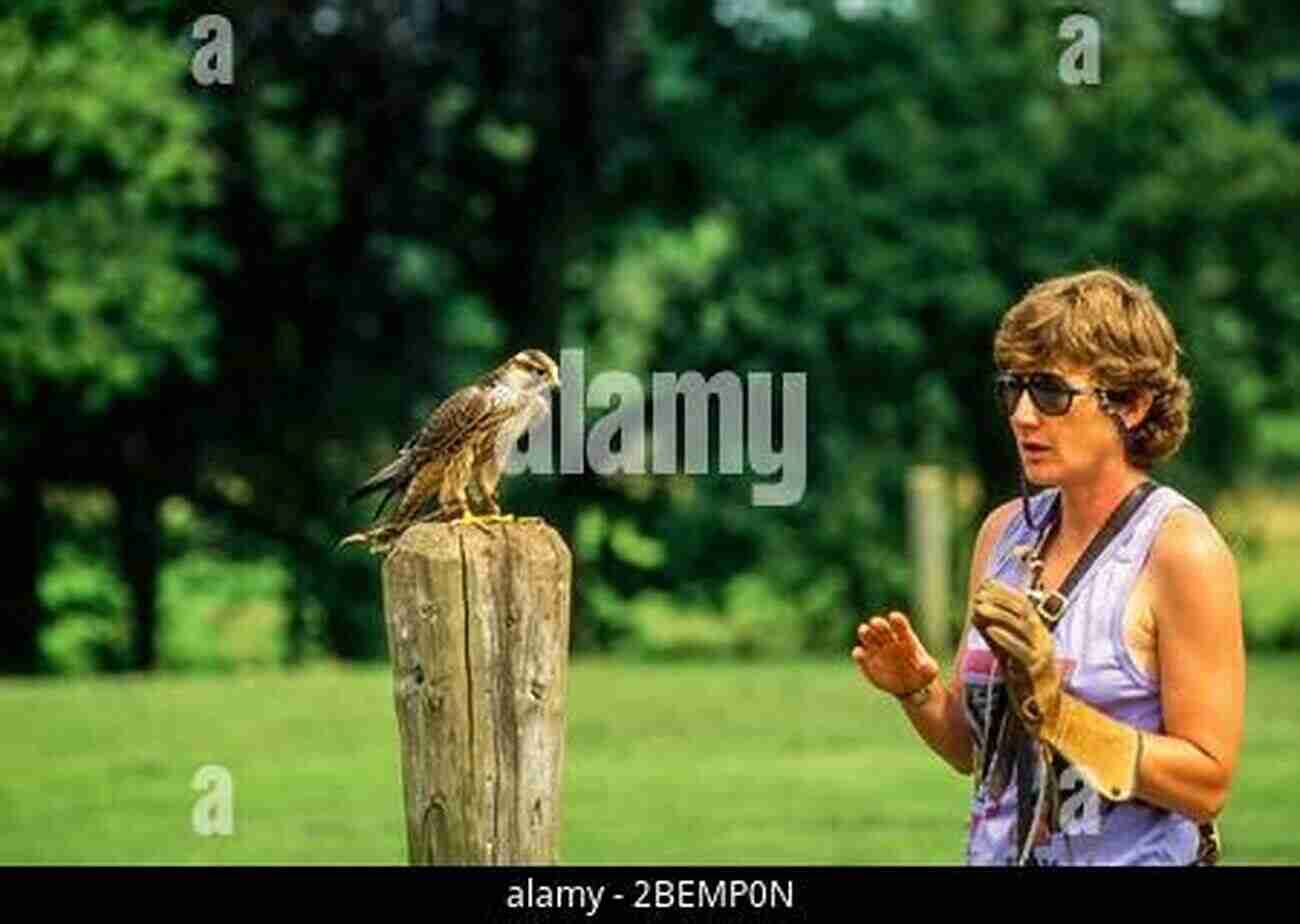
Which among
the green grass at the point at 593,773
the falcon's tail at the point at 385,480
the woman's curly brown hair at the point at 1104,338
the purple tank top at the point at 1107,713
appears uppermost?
the woman's curly brown hair at the point at 1104,338

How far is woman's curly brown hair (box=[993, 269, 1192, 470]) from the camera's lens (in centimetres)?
527

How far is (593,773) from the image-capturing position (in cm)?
1734

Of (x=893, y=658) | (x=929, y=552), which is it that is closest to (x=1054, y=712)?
(x=893, y=658)

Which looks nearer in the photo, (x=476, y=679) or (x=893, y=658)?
(x=893, y=658)

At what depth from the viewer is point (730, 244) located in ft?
103

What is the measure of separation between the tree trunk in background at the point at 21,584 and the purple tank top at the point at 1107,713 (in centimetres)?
2514

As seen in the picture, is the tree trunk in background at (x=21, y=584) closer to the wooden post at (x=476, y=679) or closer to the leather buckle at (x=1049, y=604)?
the wooden post at (x=476, y=679)

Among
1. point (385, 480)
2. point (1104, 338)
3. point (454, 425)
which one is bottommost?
point (385, 480)

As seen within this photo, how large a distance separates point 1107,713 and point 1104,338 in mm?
532

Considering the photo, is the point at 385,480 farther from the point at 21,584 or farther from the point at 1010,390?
the point at 21,584

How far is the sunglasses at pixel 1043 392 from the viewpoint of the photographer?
5.26 m

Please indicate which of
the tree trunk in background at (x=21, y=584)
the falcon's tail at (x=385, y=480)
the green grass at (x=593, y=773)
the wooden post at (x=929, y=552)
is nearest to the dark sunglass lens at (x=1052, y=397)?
the falcon's tail at (x=385, y=480)

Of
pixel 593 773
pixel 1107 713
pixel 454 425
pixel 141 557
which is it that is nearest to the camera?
pixel 1107 713

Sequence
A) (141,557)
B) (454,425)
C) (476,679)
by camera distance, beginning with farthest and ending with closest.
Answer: (141,557) < (454,425) < (476,679)
